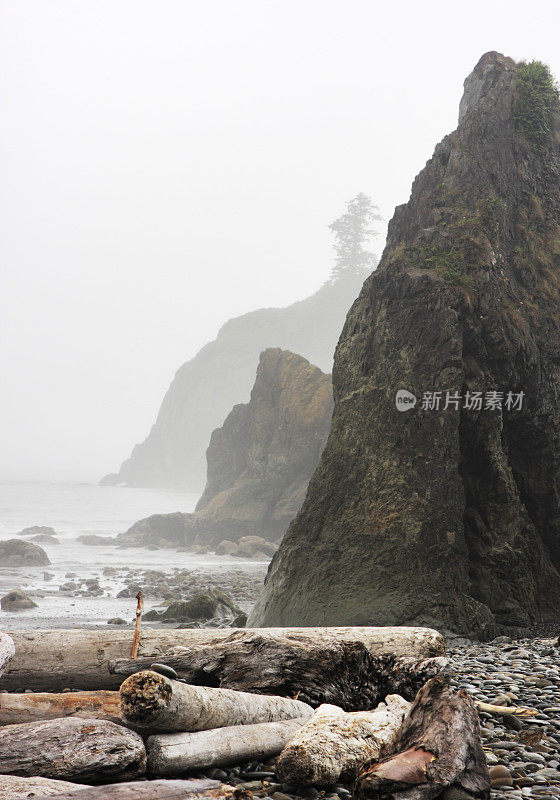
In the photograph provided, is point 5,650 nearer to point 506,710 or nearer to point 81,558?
point 506,710

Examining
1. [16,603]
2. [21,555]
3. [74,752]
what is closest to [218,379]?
[21,555]

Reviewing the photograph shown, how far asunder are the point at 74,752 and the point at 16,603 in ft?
49.3

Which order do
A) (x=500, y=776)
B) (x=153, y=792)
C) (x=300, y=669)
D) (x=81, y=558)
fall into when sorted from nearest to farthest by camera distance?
(x=153, y=792)
(x=500, y=776)
(x=300, y=669)
(x=81, y=558)

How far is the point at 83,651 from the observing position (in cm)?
562

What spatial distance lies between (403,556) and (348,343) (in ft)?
15.1

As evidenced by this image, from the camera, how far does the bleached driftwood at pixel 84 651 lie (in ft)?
18.0

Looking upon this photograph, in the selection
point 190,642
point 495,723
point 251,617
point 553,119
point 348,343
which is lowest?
point 251,617

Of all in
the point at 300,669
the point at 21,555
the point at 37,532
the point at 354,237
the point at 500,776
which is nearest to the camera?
the point at 500,776

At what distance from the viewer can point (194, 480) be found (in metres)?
92.1

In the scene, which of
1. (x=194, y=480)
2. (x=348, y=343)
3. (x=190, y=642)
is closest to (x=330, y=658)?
(x=190, y=642)

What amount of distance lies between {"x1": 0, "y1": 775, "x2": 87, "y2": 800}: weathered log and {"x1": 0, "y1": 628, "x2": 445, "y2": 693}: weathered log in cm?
190

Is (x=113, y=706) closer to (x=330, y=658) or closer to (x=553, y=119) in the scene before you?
(x=330, y=658)

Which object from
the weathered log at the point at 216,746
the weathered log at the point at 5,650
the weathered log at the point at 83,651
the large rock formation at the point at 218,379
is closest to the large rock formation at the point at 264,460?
the weathered log at the point at 83,651

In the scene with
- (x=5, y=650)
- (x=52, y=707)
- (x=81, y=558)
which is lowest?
(x=81, y=558)
